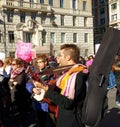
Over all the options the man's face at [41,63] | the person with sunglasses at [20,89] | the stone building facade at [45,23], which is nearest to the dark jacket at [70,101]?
the man's face at [41,63]

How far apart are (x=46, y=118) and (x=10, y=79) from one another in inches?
71.7

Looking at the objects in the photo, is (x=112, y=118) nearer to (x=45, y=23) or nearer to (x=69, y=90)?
(x=69, y=90)

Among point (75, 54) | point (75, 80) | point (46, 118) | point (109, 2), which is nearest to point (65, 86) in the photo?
point (75, 80)

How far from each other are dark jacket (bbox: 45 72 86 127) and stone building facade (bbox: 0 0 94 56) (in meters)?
37.4

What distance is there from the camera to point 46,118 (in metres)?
6.11

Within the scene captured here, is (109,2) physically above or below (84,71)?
above

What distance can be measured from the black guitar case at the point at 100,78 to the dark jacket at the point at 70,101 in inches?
8.6

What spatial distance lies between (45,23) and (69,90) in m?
46.4

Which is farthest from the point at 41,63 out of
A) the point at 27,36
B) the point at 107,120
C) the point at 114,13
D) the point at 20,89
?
the point at 114,13

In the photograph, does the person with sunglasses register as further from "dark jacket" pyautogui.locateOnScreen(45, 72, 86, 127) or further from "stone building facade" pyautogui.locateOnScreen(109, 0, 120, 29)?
"stone building facade" pyautogui.locateOnScreen(109, 0, 120, 29)

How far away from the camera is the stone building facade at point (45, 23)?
4516 cm

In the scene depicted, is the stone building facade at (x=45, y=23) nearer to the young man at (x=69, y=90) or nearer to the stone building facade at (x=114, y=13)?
the stone building facade at (x=114, y=13)

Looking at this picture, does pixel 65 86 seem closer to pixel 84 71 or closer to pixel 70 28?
pixel 84 71

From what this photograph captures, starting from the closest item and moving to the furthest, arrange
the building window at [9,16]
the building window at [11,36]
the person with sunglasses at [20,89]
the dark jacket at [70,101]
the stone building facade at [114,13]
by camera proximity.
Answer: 1. the dark jacket at [70,101]
2. the person with sunglasses at [20,89]
3. the building window at [11,36]
4. the building window at [9,16]
5. the stone building facade at [114,13]
